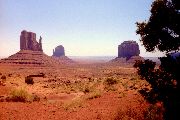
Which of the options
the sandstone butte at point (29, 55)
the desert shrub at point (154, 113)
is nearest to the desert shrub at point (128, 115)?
the desert shrub at point (154, 113)

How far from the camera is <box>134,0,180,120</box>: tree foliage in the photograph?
1116 cm

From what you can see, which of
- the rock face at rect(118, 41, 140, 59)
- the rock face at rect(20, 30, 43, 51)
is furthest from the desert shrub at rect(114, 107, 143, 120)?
Answer: the rock face at rect(118, 41, 140, 59)

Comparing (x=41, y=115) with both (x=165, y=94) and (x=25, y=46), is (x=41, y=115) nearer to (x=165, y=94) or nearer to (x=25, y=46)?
(x=165, y=94)

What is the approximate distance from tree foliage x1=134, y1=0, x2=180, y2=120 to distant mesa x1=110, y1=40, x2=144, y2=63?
145232 millimetres

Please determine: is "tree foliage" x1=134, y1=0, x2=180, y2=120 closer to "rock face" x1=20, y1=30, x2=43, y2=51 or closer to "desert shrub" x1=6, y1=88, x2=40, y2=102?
"desert shrub" x1=6, y1=88, x2=40, y2=102

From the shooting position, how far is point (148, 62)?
40.3 ft

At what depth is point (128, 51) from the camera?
165750 millimetres

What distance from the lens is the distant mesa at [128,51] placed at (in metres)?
162

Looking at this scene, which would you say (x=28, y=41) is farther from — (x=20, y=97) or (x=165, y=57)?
(x=165, y=57)

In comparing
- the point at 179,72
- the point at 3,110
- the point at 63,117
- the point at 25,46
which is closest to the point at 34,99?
Result: the point at 3,110

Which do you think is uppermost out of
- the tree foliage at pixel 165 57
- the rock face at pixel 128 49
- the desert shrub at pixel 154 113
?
the rock face at pixel 128 49

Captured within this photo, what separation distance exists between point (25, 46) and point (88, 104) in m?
123

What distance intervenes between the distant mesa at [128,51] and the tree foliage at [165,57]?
145m

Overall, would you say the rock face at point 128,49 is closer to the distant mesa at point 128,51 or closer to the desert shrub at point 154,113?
the distant mesa at point 128,51
